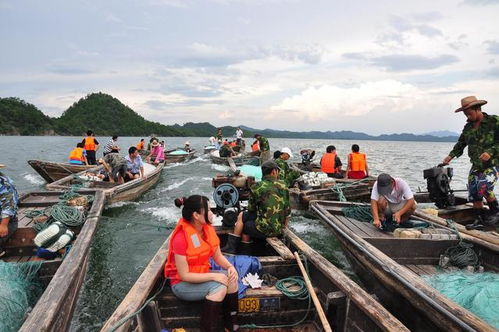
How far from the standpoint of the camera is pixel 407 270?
12.6ft

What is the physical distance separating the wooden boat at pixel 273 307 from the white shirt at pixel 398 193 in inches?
92.6

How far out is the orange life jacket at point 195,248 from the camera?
3045 mm

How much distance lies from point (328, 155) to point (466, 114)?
604cm

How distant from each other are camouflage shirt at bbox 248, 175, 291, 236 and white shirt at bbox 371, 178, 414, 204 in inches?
76.3

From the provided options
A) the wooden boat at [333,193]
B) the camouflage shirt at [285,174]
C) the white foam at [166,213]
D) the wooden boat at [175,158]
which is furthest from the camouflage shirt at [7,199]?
the wooden boat at [175,158]

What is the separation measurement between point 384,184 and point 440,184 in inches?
85.9

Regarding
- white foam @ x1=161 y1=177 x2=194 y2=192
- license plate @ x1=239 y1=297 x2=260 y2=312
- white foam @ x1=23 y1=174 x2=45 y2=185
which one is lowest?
white foam @ x1=23 y1=174 x2=45 y2=185

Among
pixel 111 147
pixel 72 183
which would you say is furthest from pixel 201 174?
pixel 72 183

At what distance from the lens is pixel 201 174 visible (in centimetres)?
1825

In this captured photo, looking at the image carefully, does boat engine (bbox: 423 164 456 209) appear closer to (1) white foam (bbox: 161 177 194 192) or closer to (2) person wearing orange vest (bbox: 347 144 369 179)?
(2) person wearing orange vest (bbox: 347 144 369 179)

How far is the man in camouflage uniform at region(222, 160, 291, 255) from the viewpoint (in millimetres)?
4617

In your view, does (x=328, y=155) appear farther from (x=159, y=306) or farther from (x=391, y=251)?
(x=159, y=306)

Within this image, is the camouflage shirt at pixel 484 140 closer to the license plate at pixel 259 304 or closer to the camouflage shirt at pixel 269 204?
the camouflage shirt at pixel 269 204

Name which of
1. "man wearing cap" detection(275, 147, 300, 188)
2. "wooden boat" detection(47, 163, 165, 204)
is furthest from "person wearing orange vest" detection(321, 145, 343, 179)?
"wooden boat" detection(47, 163, 165, 204)
